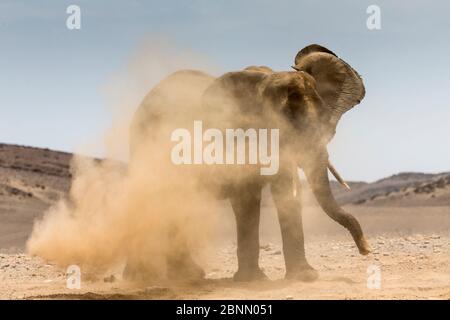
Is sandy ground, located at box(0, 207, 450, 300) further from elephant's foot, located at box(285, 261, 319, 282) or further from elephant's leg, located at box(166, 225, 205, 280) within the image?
elephant's leg, located at box(166, 225, 205, 280)

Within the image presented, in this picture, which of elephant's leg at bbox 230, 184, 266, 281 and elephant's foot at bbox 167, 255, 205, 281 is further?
elephant's foot at bbox 167, 255, 205, 281

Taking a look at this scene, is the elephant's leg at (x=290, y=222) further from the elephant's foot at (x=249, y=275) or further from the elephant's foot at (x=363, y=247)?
the elephant's foot at (x=363, y=247)

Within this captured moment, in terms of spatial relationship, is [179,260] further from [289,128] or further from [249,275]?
[289,128]

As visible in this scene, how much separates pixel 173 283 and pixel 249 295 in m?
2.85

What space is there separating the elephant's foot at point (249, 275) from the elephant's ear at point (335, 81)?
338cm

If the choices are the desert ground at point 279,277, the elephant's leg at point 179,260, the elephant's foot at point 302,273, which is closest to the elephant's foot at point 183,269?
the elephant's leg at point 179,260

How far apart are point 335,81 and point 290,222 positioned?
3.03 m

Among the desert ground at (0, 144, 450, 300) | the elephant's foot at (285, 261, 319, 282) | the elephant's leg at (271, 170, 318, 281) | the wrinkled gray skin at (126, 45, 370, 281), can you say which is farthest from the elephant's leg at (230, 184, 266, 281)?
the elephant's foot at (285, 261, 319, 282)

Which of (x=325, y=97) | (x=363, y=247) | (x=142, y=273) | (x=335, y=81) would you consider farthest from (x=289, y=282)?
(x=335, y=81)

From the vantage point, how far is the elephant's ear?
14.2 metres

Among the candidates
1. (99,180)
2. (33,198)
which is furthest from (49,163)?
(99,180)

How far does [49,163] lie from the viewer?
9294 cm

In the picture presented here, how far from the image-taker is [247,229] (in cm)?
1411
